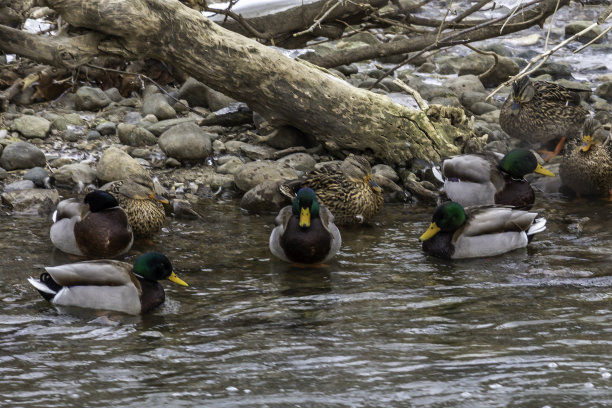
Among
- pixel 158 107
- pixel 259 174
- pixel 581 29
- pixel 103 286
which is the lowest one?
pixel 103 286

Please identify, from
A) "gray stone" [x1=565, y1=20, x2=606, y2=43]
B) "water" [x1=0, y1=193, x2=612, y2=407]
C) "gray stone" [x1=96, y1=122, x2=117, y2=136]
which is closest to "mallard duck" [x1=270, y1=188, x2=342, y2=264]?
"water" [x1=0, y1=193, x2=612, y2=407]

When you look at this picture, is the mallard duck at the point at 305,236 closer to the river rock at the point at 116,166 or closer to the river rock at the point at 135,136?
the river rock at the point at 116,166

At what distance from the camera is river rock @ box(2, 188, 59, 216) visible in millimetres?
7797

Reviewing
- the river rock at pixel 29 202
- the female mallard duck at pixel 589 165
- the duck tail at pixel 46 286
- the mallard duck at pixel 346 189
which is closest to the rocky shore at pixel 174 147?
the river rock at pixel 29 202

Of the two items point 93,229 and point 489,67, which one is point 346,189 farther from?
point 489,67

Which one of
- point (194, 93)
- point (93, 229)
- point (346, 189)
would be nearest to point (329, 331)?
point (93, 229)

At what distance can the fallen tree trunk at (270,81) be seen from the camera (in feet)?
26.6

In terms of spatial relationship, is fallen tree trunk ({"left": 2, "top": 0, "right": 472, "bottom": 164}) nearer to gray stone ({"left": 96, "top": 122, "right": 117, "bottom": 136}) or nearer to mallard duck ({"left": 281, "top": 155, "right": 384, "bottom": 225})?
mallard duck ({"left": 281, "top": 155, "right": 384, "bottom": 225})

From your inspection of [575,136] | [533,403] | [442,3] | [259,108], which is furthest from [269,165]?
[442,3]

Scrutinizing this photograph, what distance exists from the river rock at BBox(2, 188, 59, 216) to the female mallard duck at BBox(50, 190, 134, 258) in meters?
0.93

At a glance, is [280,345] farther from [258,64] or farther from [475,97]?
[475,97]

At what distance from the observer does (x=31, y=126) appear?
938 centimetres

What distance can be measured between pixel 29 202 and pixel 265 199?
1995 millimetres

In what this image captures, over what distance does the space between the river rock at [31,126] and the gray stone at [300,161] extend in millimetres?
2452
